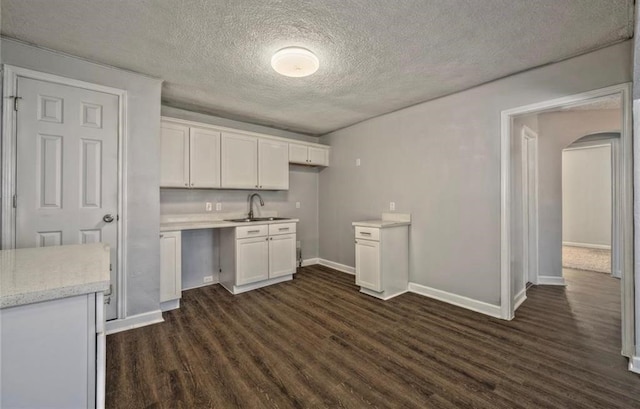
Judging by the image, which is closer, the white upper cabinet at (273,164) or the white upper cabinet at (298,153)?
the white upper cabinet at (273,164)

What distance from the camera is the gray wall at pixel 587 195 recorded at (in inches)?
231

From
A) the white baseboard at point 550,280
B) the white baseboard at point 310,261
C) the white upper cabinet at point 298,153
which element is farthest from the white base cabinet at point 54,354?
the white baseboard at point 550,280

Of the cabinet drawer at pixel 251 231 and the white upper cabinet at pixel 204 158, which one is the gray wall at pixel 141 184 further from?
the cabinet drawer at pixel 251 231

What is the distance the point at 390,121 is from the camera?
370 cm

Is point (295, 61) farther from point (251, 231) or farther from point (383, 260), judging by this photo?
point (383, 260)

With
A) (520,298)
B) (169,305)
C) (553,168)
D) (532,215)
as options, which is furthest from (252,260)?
(553,168)

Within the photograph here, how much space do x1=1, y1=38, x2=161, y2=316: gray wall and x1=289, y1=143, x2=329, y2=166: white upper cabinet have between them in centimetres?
202

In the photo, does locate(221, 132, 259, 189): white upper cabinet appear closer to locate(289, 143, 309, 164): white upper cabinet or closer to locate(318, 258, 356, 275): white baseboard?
locate(289, 143, 309, 164): white upper cabinet

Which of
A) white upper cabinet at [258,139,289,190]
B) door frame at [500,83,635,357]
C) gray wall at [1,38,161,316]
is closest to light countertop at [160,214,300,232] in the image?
gray wall at [1,38,161,316]

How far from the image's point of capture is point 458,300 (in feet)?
9.70

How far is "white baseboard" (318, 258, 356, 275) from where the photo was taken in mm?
4270

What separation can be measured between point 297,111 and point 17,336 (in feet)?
11.0

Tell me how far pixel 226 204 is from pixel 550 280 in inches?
188

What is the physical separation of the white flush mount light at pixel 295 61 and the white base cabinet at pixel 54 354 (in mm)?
1932
